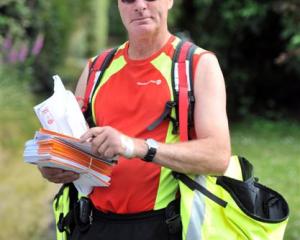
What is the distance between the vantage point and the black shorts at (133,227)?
7.67 ft

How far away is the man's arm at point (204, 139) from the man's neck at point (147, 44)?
0.63 ft

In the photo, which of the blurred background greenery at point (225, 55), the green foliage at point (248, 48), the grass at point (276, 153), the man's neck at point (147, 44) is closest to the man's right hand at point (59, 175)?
the man's neck at point (147, 44)

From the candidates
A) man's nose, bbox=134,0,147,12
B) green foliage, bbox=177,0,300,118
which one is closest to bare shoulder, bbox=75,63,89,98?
man's nose, bbox=134,0,147,12

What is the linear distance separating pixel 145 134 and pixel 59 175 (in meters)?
0.36

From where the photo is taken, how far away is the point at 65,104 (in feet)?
7.81

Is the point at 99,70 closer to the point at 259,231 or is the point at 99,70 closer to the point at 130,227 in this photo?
the point at 130,227

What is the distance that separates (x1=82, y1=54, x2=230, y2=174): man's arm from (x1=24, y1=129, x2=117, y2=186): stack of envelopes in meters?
0.10

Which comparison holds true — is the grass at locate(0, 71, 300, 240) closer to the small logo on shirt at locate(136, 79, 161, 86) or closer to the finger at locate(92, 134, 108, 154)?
the small logo on shirt at locate(136, 79, 161, 86)

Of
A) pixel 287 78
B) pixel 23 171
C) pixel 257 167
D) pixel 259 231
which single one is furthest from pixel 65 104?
pixel 287 78

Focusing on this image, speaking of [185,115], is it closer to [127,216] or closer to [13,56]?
[127,216]

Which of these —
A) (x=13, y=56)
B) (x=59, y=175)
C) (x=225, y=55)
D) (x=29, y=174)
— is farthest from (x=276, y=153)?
(x=59, y=175)

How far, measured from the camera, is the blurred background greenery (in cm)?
837

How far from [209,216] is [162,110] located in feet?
1.28

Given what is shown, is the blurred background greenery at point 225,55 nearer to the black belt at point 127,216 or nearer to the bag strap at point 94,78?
the bag strap at point 94,78
